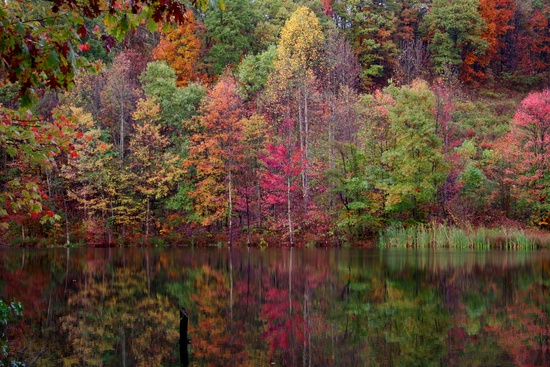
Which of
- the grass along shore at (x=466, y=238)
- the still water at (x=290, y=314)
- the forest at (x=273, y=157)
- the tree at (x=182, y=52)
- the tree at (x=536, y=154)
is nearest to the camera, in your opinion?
the still water at (x=290, y=314)

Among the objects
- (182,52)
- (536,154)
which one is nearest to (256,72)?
(182,52)

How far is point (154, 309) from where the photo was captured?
12398 mm

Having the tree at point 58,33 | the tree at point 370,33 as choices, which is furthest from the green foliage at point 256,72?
the tree at point 58,33

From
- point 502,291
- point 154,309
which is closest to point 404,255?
point 502,291

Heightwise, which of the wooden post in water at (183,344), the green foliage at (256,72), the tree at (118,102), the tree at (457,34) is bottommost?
the wooden post in water at (183,344)

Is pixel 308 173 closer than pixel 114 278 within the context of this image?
No

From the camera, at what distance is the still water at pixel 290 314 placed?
27.6 ft

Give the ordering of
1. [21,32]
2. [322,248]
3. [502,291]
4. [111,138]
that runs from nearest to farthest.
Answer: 1. [21,32]
2. [502,291]
3. [322,248]
4. [111,138]

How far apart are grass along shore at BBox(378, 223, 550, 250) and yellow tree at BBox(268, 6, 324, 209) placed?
25.8ft

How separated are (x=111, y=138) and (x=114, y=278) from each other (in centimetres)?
2471

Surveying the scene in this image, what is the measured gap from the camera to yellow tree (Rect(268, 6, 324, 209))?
119ft

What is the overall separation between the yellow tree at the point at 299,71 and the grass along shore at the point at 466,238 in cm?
785

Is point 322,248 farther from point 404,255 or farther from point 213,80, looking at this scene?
point 213,80

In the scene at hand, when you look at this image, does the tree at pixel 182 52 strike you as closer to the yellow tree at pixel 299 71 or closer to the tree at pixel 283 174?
the yellow tree at pixel 299 71
